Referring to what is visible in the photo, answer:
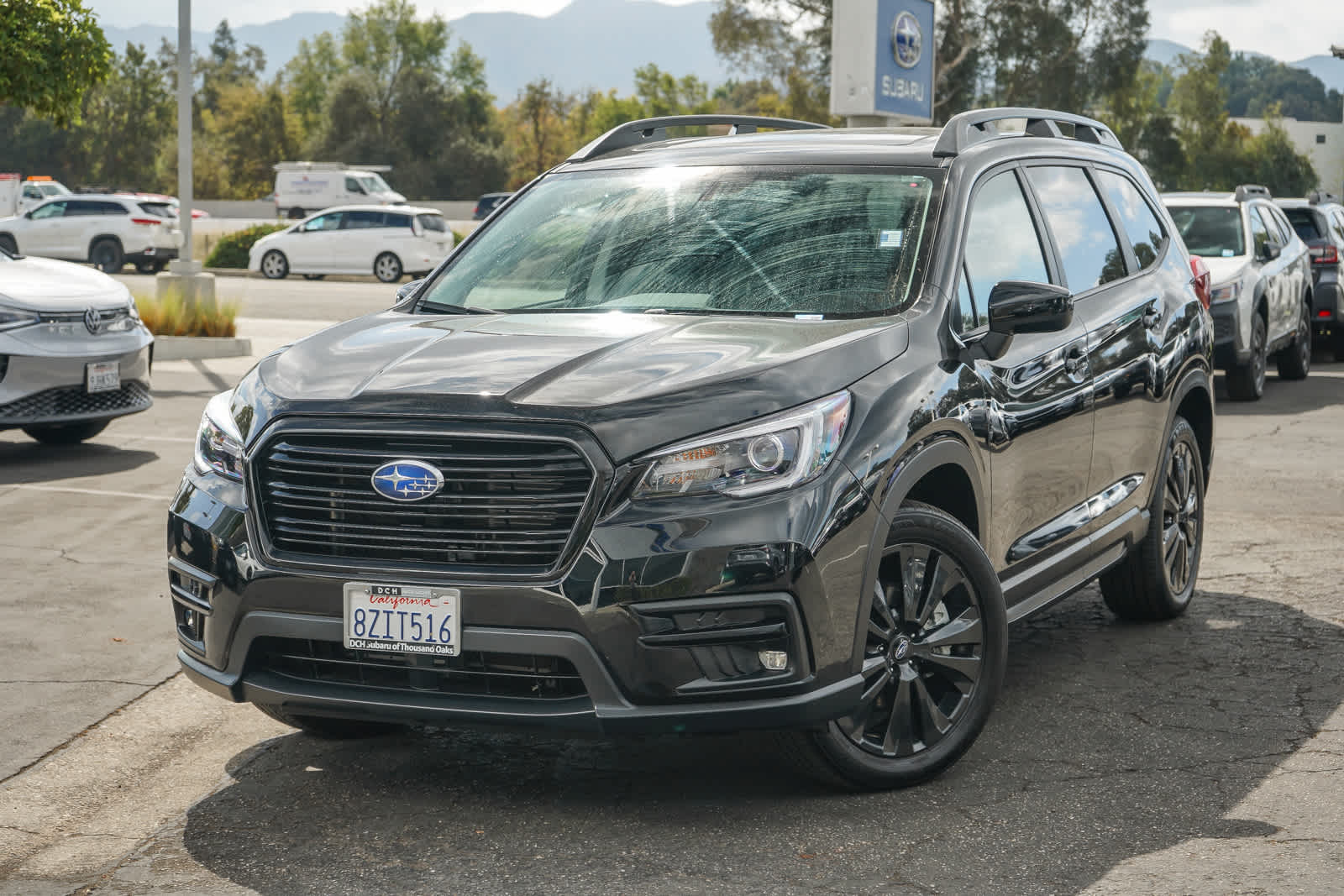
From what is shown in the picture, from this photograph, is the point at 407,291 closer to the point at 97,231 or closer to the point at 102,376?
the point at 102,376

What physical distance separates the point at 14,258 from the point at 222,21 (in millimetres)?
182163

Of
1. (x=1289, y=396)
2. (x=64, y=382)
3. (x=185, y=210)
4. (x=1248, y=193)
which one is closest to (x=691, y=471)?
(x=64, y=382)

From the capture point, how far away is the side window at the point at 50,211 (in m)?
35.4

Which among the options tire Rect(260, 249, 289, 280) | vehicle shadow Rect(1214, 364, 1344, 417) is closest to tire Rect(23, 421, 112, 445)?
vehicle shadow Rect(1214, 364, 1344, 417)

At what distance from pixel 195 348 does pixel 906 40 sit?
31.6 ft

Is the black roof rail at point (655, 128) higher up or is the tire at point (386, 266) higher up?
the black roof rail at point (655, 128)

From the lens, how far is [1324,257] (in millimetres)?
18766

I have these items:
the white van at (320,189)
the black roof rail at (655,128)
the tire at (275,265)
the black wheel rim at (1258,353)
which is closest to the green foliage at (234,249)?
the tire at (275,265)

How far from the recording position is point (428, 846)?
414 cm

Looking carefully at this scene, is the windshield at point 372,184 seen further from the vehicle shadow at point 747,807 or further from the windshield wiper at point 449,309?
the vehicle shadow at point 747,807

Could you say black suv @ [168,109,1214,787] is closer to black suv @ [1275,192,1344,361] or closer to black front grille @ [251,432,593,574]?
black front grille @ [251,432,593,574]

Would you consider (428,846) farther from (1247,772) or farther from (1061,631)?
(1061,631)

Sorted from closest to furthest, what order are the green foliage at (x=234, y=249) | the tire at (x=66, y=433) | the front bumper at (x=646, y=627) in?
the front bumper at (x=646, y=627) < the tire at (x=66, y=433) < the green foliage at (x=234, y=249)

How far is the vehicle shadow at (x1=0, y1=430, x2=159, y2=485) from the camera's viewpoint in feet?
32.9
